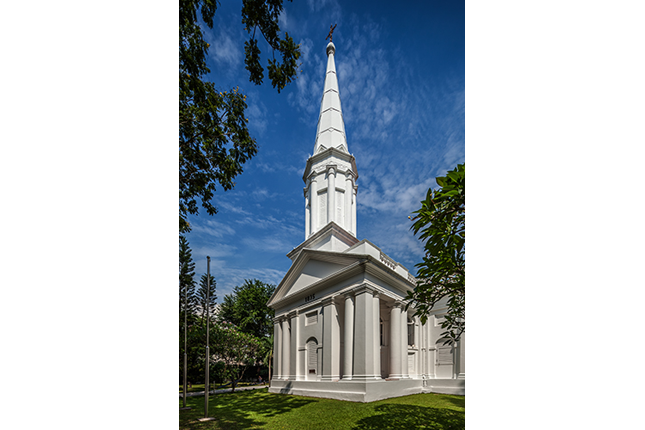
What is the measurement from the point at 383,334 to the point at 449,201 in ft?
4.69

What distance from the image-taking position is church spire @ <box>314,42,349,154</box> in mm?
3029

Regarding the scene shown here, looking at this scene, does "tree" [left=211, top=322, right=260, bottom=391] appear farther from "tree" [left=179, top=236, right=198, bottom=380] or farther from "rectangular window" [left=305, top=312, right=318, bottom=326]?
"rectangular window" [left=305, top=312, right=318, bottom=326]

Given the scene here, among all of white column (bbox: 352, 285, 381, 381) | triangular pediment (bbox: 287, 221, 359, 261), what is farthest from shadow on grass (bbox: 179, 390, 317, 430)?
triangular pediment (bbox: 287, 221, 359, 261)

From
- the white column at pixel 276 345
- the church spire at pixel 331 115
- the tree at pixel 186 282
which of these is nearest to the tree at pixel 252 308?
the white column at pixel 276 345

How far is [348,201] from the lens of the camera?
117 inches

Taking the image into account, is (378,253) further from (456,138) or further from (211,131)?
(211,131)

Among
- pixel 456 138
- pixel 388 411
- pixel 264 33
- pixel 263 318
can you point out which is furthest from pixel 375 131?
pixel 388 411

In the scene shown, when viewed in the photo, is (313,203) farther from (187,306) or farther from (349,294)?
(187,306)

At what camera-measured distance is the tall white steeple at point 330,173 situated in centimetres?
303

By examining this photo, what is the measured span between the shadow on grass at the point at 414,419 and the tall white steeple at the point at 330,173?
156 cm

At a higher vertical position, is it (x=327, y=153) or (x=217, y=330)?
(x=327, y=153)

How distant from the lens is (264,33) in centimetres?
323

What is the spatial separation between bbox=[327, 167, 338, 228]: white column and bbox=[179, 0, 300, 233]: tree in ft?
2.86

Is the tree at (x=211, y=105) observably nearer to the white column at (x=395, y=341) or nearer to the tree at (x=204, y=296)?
the tree at (x=204, y=296)
